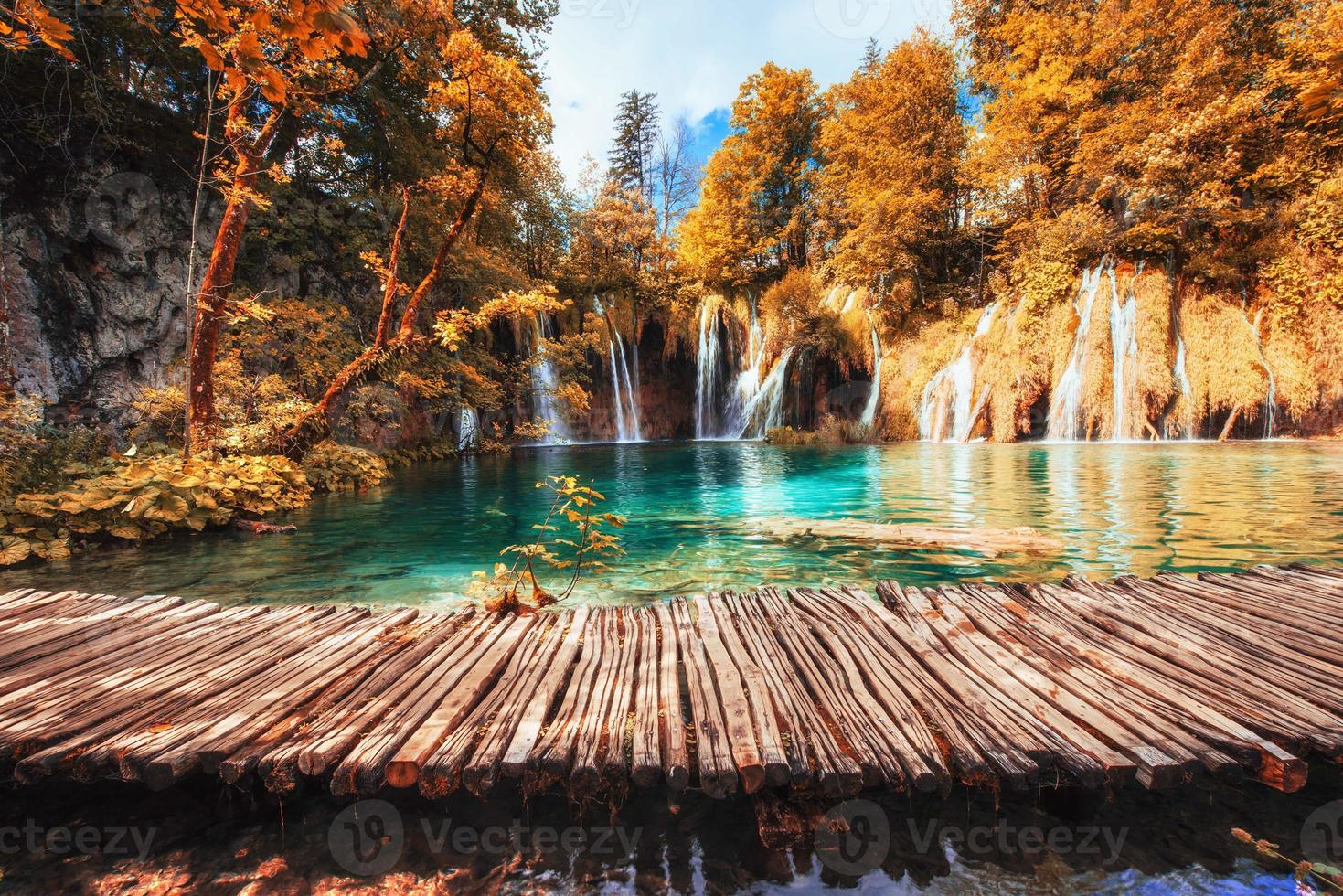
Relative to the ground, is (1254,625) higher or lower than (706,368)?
lower

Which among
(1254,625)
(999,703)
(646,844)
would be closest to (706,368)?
(1254,625)

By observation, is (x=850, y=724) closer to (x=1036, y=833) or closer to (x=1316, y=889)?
(x=1036, y=833)

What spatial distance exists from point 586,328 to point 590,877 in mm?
24393

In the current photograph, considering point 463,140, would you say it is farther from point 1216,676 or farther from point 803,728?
point 1216,676

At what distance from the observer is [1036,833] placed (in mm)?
1802

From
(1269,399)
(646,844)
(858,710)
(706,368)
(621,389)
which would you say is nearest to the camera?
(646,844)

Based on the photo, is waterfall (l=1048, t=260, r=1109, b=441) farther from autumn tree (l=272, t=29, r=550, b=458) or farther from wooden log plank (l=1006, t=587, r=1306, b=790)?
wooden log plank (l=1006, t=587, r=1306, b=790)

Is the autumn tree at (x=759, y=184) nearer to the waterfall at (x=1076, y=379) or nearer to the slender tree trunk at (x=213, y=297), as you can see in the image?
the waterfall at (x=1076, y=379)

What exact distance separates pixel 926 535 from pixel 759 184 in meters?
26.2

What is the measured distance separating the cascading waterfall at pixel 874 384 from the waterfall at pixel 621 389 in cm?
1167

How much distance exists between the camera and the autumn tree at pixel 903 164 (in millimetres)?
20984

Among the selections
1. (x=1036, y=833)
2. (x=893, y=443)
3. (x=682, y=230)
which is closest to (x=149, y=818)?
(x=1036, y=833)

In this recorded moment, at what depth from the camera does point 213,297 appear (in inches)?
292

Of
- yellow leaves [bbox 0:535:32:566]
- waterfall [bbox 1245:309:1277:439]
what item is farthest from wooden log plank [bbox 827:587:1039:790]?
waterfall [bbox 1245:309:1277:439]
